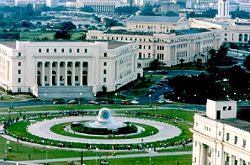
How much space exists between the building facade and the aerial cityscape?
0.22 metres

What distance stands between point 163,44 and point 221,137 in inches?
3775

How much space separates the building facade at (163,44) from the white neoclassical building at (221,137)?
8777 cm

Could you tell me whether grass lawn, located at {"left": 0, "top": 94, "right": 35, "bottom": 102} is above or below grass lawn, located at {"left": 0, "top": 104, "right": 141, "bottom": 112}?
above

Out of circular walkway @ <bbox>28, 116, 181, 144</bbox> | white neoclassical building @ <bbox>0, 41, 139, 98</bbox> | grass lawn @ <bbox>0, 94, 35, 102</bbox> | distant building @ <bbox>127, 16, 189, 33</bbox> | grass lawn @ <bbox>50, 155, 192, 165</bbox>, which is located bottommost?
grass lawn @ <bbox>50, 155, 192, 165</bbox>

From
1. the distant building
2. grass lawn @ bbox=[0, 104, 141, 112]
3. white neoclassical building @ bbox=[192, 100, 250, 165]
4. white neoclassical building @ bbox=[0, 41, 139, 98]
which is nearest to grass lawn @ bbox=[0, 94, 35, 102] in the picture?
white neoclassical building @ bbox=[0, 41, 139, 98]

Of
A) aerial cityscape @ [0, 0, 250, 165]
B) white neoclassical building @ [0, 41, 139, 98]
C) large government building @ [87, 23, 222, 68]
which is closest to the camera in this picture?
aerial cityscape @ [0, 0, 250, 165]

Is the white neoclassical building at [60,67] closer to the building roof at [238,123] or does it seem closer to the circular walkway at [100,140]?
the circular walkway at [100,140]

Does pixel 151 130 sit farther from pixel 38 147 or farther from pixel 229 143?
pixel 229 143

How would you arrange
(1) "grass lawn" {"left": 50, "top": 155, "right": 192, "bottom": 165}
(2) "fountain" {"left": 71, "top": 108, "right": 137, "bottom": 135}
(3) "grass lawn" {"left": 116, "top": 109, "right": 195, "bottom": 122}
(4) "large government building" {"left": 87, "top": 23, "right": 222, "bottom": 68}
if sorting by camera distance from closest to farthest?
1. (1) "grass lawn" {"left": 50, "top": 155, "right": 192, "bottom": 165}
2. (2) "fountain" {"left": 71, "top": 108, "right": 137, "bottom": 135}
3. (3) "grass lawn" {"left": 116, "top": 109, "right": 195, "bottom": 122}
4. (4) "large government building" {"left": 87, "top": 23, "right": 222, "bottom": 68}

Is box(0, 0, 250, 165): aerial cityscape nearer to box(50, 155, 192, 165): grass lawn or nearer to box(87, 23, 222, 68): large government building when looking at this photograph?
box(50, 155, 192, 165): grass lawn

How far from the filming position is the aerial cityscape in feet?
204

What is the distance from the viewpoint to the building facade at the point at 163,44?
501 feet

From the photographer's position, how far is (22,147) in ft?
242

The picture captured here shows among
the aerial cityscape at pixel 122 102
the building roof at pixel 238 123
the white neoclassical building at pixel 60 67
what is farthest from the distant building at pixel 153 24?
the building roof at pixel 238 123
